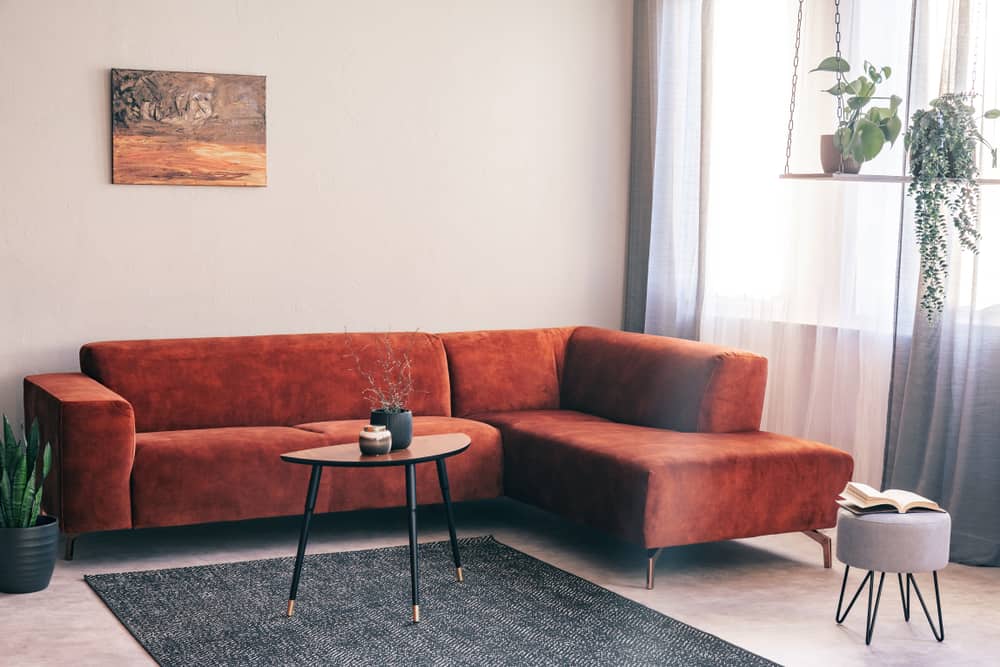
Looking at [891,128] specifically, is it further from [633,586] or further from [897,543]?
[633,586]

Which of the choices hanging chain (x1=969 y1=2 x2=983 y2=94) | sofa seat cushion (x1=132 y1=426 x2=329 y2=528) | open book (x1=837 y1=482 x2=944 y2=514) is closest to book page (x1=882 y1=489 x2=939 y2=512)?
open book (x1=837 y1=482 x2=944 y2=514)

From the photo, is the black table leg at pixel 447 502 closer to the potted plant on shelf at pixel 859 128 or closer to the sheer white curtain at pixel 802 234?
the potted plant on shelf at pixel 859 128

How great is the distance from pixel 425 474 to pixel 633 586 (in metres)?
1.07

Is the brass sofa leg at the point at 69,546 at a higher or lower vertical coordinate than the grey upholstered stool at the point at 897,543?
lower

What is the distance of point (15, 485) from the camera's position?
13.3 ft

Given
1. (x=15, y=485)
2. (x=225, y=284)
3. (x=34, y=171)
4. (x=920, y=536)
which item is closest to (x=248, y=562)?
(x=15, y=485)

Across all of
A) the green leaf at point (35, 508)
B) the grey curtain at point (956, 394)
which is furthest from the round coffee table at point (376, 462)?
the grey curtain at point (956, 394)

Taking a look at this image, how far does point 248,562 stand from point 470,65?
281 centimetres

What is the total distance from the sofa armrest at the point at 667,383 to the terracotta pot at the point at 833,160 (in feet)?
4.25

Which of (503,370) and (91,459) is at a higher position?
(503,370)

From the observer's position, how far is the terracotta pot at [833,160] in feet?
11.9

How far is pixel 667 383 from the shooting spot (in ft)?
16.4

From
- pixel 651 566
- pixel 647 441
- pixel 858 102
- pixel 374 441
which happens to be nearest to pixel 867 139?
pixel 858 102

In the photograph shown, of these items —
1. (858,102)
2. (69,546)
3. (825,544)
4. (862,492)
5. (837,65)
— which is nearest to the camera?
(837,65)
